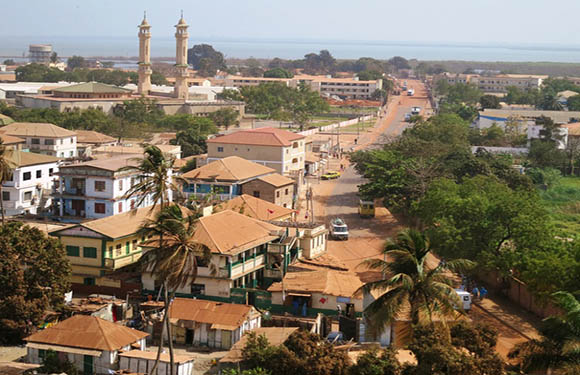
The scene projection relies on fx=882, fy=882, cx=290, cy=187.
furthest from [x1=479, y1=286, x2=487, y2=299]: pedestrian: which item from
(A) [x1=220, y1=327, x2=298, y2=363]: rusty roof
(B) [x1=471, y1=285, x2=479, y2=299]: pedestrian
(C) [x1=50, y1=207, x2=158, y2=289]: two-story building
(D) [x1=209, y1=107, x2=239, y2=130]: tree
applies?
(D) [x1=209, y1=107, x2=239, y2=130]: tree

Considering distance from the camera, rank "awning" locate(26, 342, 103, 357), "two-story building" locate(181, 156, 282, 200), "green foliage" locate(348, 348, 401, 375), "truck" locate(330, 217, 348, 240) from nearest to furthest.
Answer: "green foliage" locate(348, 348, 401, 375), "awning" locate(26, 342, 103, 357), "truck" locate(330, 217, 348, 240), "two-story building" locate(181, 156, 282, 200)

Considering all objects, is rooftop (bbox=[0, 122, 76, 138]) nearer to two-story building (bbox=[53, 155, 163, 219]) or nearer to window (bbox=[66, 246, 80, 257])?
two-story building (bbox=[53, 155, 163, 219])

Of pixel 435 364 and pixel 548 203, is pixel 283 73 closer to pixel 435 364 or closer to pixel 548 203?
pixel 548 203

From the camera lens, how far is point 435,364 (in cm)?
1585

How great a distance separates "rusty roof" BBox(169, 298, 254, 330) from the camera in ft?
69.9

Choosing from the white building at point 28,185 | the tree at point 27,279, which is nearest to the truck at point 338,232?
the white building at point 28,185

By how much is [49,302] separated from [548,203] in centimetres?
2987

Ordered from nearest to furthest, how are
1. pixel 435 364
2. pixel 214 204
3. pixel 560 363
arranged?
pixel 560 363 < pixel 435 364 < pixel 214 204

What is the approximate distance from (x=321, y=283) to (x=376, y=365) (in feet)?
23.7

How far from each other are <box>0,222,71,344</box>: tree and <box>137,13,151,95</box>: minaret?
2402 inches

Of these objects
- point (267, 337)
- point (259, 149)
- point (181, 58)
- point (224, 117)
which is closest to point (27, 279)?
point (267, 337)

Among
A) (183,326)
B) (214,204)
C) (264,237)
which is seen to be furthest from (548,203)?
(183,326)

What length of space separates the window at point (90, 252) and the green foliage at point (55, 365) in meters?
6.60

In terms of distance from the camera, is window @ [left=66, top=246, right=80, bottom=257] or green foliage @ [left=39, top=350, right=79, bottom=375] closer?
green foliage @ [left=39, top=350, right=79, bottom=375]
